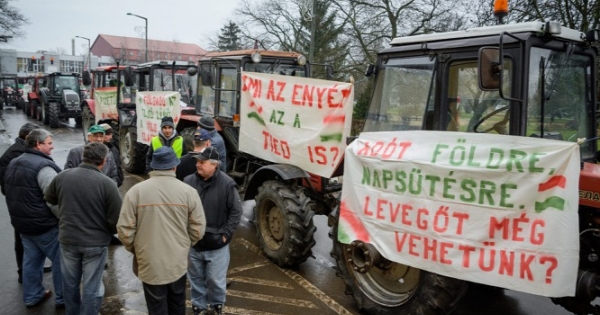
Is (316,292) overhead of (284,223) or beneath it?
beneath

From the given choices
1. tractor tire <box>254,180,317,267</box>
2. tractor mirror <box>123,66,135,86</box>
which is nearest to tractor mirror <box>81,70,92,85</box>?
tractor mirror <box>123,66,135,86</box>

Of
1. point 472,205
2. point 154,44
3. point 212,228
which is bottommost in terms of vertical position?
point 212,228

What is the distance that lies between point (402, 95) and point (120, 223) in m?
2.69

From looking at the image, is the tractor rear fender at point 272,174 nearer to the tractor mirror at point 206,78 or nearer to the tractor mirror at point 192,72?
the tractor mirror at point 206,78

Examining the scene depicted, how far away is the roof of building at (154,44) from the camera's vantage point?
8356 centimetres

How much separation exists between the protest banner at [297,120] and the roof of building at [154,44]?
80382 millimetres

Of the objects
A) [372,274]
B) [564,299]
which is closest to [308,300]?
[372,274]

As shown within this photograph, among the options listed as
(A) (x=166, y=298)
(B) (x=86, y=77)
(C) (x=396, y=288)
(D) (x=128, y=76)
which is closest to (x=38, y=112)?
(B) (x=86, y=77)

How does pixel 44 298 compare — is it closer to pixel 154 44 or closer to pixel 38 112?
pixel 38 112

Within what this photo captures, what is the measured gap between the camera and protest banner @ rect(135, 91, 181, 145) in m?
8.97

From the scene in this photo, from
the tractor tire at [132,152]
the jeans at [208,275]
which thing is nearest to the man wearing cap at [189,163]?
the jeans at [208,275]

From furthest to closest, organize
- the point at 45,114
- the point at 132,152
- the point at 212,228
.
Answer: the point at 45,114 < the point at 132,152 < the point at 212,228

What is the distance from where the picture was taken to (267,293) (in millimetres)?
5129

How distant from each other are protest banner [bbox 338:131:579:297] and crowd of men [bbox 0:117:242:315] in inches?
48.9
